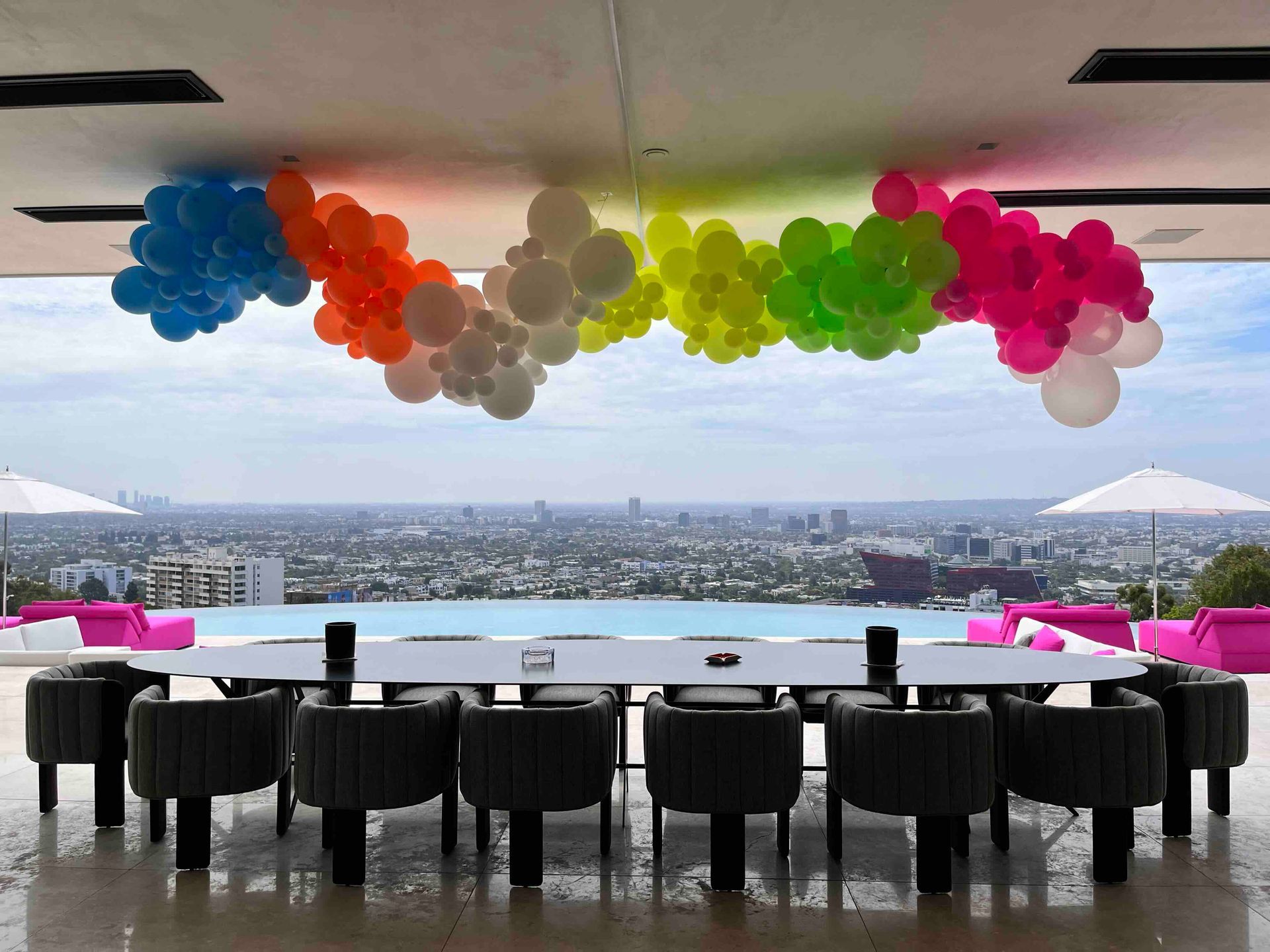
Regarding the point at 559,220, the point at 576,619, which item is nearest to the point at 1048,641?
the point at 559,220

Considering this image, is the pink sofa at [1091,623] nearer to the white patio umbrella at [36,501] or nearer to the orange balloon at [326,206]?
the orange balloon at [326,206]

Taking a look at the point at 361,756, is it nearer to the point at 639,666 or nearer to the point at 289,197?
the point at 639,666

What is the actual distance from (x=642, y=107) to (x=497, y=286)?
3.69ft

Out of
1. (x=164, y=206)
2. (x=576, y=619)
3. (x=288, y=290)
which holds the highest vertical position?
(x=164, y=206)

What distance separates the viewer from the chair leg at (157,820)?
3.50 metres

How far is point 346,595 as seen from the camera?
13.2 metres

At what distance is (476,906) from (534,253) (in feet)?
8.64

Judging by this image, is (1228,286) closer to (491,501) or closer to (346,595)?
(491,501)

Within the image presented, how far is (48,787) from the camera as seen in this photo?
385cm

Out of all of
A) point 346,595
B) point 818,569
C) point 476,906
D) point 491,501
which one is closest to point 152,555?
point 346,595

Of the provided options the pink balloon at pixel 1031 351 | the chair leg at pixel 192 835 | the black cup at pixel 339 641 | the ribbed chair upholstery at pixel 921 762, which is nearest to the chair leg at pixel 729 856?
the ribbed chair upholstery at pixel 921 762

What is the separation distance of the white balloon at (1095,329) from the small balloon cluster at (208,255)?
3.64m

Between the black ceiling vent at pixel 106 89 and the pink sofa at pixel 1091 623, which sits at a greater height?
the black ceiling vent at pixel 106 89

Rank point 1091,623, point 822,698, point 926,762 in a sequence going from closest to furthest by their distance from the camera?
point 926,762
point 822,698
point 1091,623
